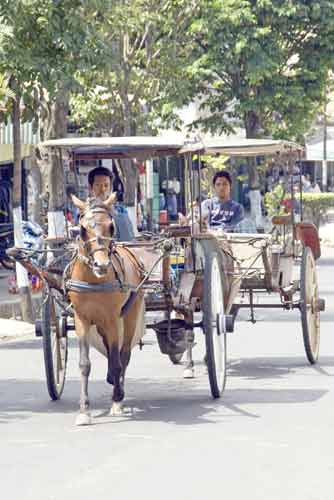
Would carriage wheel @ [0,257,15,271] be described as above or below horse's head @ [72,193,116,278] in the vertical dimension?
below

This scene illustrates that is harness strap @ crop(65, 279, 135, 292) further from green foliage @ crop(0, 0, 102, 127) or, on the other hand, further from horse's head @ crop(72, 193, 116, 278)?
green foliage @ crop(0, 0, 102, 127)

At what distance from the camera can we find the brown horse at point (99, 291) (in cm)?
1052

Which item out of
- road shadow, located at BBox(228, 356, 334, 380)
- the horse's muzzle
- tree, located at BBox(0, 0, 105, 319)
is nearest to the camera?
Answer: the horse's muzzle

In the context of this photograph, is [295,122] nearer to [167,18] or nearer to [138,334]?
[167,18]

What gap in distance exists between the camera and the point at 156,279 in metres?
11.9

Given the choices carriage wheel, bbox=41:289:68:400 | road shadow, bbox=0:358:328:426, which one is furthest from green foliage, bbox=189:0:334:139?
carriage wheel, bbox=41:289:68:400

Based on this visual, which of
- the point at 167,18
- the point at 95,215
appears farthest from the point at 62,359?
the point at 167,18

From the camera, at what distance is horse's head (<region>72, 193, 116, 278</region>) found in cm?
1044

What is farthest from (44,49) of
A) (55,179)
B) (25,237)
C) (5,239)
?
(5,239)

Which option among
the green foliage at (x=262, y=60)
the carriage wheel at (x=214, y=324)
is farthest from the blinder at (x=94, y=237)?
the green foliage at (x=262, y=60)

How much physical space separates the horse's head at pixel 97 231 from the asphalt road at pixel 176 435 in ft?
3.94

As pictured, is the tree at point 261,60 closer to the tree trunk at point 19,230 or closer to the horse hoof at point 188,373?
the tree trunk at point 19,230

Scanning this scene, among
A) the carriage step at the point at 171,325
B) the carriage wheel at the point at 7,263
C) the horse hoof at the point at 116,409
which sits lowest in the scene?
the carriage wheel at the point at 7,263

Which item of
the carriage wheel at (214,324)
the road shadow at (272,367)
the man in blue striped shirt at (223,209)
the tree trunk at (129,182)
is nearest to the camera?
the carriage wheel at (214,324)
